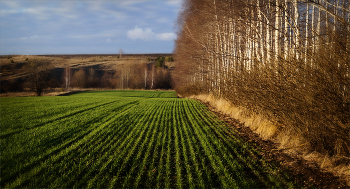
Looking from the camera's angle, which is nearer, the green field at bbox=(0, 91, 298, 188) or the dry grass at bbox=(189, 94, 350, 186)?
the green field at bbox=(0, 91, 298, 188)

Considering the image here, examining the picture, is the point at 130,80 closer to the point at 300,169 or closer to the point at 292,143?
the point at 292,143

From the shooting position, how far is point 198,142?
7504mm

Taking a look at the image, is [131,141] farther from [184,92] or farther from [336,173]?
[184,92]

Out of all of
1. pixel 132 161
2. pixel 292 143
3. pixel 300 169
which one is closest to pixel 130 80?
pixel 132 161

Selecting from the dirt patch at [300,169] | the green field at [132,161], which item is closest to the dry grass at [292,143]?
the dirt patch at [300,169]

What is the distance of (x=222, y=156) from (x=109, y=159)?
3.09 meters

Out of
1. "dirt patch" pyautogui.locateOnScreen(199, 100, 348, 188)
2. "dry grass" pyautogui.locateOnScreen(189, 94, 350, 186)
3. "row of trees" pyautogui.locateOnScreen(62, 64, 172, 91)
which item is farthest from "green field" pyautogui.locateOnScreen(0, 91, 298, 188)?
"row of trees" pyautogui.locateOnScreen(62, 64, 172, 91)

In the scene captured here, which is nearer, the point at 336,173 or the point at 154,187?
the point at 154,187

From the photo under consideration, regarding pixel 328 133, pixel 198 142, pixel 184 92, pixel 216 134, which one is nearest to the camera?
pixel 328 133

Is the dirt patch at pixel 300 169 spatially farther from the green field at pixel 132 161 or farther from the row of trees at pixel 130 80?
the row of trees at pixel 130 80

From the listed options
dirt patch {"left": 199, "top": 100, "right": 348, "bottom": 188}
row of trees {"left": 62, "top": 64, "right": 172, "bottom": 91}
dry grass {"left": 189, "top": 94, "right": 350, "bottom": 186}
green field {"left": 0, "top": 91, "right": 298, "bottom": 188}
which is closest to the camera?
dirt patch {"left": 199, "top": 100, "right": 348, "bottom": 188}

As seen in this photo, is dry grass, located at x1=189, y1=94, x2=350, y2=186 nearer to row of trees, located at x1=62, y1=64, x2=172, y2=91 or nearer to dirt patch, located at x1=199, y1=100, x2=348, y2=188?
dirt patch, located at x1=199, y1=100, x2=348, y2=188

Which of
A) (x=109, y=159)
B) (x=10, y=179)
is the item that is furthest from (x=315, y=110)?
(x=10, y=179)

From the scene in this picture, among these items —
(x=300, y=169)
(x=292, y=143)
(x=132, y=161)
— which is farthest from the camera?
(x=292, y=143)
